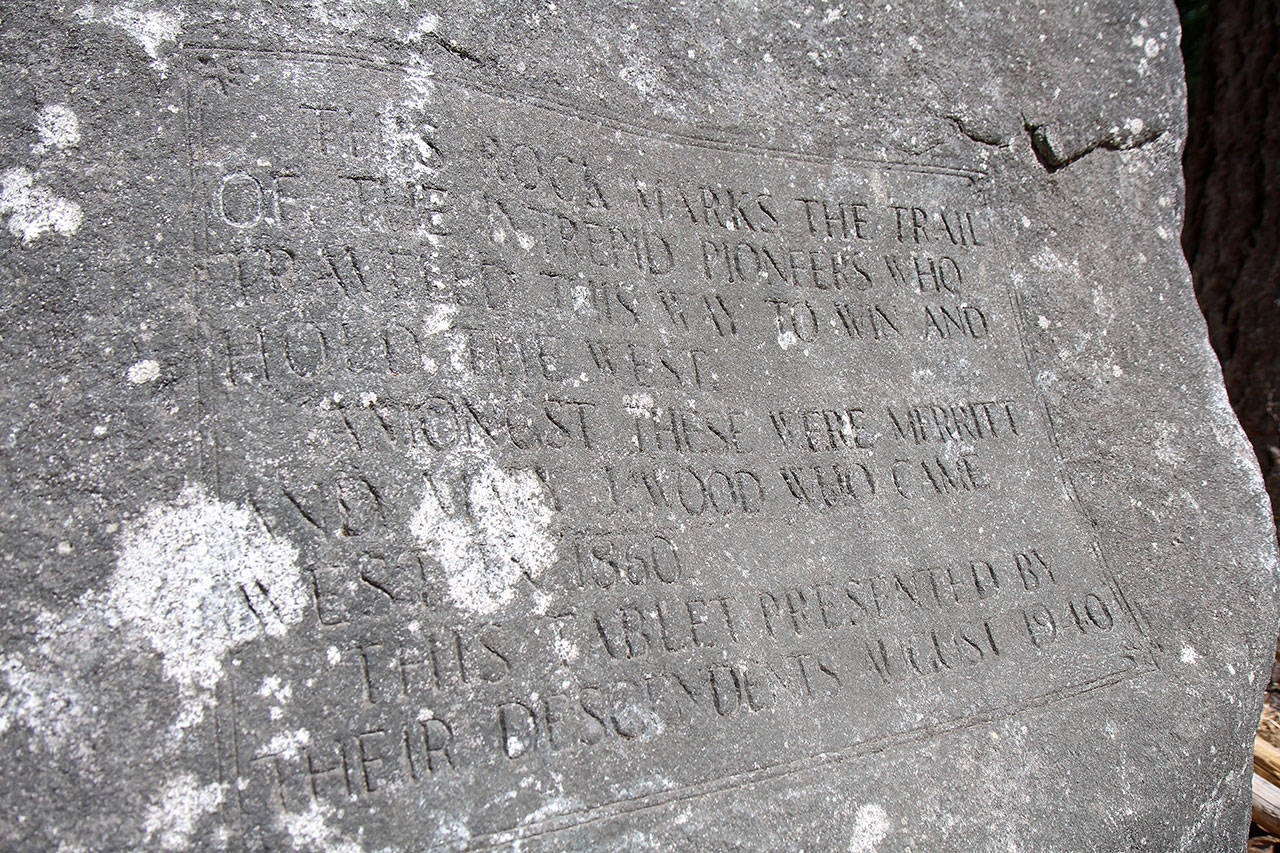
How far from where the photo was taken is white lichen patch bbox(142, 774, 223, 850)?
4.41ft

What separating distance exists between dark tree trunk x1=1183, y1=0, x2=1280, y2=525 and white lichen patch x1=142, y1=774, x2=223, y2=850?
3.95m

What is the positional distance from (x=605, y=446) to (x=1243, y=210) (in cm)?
339

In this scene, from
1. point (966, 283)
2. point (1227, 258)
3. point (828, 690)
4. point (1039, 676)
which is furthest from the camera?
point (1227, 258)

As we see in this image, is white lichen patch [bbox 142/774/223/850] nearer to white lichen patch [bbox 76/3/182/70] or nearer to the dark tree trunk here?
white lichen patch [bbox 76/3/182/70]

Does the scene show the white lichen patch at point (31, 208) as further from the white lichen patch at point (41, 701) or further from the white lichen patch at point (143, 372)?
the white lichen patch at point (41, 701)

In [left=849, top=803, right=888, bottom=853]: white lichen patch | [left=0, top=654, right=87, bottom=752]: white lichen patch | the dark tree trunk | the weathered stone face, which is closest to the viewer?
[left=0, top=654, right=87, bottom=752]: white lichen patch

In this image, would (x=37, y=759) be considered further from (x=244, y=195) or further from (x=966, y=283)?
(x=966, y=283)

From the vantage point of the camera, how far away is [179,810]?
1360mm

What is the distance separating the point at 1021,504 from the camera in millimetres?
2199

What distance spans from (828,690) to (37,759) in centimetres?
135

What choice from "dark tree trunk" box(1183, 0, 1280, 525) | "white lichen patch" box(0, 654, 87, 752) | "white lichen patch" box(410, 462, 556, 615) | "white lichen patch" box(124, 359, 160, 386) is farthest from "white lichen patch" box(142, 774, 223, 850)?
"dark tree trunk" box(1183, 0, 1280, 525)

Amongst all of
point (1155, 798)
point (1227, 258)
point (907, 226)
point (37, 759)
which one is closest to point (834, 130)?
point (907, 226)

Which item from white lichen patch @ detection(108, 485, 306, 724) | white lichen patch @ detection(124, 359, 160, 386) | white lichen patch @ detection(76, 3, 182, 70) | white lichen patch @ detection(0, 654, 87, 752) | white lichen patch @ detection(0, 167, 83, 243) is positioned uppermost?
white lichen patch @ detection(76, 3, 182, 70)

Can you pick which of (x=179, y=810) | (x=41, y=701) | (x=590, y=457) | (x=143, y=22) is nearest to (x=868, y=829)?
(x=590, y=457)
